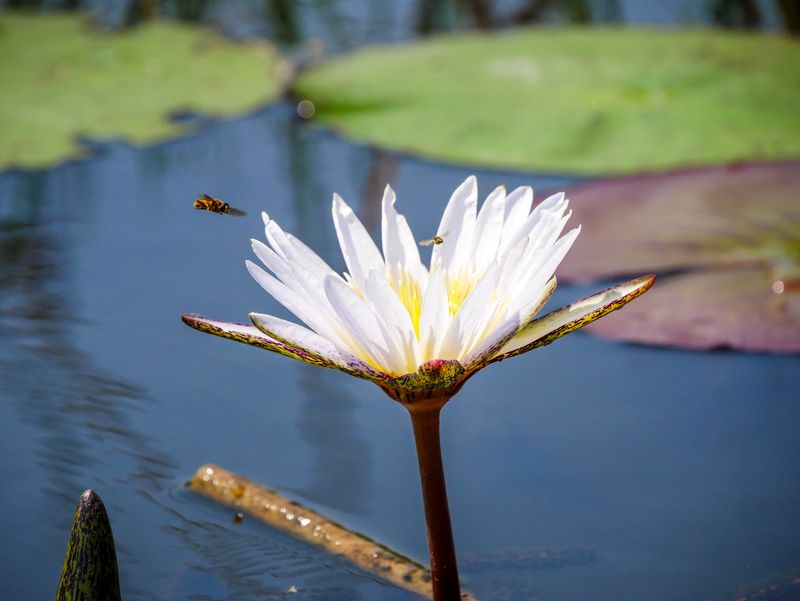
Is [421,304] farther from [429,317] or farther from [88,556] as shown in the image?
[88,556]

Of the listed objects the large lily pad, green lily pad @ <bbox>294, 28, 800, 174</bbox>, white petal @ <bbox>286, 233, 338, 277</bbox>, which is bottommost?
white petal @ <bbox>286, 233, 338, 277</bbox>

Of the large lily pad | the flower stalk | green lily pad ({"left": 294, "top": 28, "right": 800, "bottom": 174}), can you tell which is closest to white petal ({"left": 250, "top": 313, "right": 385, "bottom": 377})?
the flower stalk

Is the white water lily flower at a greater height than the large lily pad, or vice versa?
the large lily pad

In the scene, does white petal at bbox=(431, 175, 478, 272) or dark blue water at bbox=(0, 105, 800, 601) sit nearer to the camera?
white petal at bbox=(431, 175, 478, 272)

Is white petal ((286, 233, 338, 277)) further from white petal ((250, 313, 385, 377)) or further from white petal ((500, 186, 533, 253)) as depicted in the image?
white petal ((500, 186, 533, 253))

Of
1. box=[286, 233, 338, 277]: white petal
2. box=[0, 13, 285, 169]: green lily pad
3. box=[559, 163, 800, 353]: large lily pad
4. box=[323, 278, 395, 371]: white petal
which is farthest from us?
box=[0, 13, 285, 169]: green lily pad

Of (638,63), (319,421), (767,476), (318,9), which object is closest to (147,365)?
(319,421)
